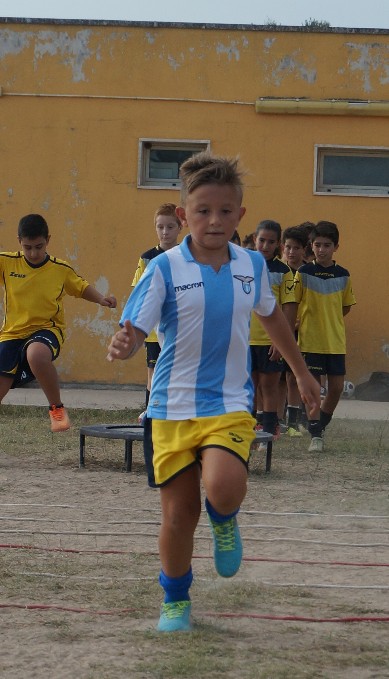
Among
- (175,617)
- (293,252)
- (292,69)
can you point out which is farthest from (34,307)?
(292,69)

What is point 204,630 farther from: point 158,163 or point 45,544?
point 158,163

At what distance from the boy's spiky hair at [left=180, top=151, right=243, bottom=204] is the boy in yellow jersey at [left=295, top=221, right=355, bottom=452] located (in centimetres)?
532

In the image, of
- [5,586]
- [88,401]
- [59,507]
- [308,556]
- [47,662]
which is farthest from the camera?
[88,401]

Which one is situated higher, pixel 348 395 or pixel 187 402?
pixel 187 402

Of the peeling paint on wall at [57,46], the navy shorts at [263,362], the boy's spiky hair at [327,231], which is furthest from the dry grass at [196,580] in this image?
the peeling paint on wall at [57,46]

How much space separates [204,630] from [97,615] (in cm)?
42

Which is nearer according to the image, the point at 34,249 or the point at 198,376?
the point at 198,376

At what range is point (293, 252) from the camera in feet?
35.1

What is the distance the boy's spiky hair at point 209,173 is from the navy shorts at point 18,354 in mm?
4106

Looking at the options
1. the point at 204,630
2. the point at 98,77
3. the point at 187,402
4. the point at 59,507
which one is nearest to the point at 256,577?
the point at 204,630

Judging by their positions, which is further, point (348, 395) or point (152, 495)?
point (348, 395)

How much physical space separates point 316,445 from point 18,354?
2.57m

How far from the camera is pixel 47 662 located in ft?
12.1

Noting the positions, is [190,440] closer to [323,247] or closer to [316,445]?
[316,445]
